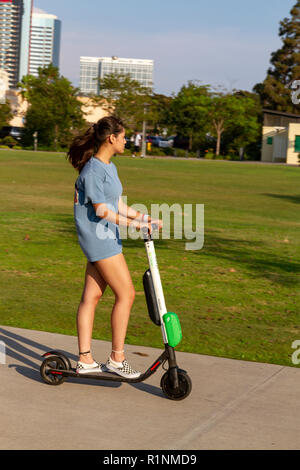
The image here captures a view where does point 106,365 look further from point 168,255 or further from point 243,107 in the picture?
point 243,107

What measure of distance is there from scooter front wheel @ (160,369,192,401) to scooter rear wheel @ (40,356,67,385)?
0.73m

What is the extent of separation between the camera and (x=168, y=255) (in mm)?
10648

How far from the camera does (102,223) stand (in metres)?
4.58

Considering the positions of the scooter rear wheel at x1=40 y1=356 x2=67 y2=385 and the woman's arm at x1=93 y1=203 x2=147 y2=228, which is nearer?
the woman's arm at x1=93 y1=203 x2=147 y2=228

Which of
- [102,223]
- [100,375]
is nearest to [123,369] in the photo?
[100,375]

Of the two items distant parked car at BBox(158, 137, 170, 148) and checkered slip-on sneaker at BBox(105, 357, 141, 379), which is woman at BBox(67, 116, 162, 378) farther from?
distant parked car at BBox(158, 137, 170, 148)

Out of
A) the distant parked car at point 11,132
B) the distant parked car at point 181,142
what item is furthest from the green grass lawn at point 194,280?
the distant parked car at point 181,142

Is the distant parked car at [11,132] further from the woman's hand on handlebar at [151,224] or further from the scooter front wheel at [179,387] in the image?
the scooter front wheel at [179,387]

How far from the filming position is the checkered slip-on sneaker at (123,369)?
15.2 ft

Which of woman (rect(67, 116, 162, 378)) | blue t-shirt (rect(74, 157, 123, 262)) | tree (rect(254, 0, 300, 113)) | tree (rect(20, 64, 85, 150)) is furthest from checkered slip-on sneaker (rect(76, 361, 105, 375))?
tree (rect(254, 0, 300, 113))

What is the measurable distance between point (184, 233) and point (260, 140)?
61061 mm

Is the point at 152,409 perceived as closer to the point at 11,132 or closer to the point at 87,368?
the point at 87,368

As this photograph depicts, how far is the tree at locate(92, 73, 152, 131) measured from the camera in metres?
70.4

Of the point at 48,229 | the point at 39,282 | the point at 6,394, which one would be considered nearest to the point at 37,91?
the point at 48,229
